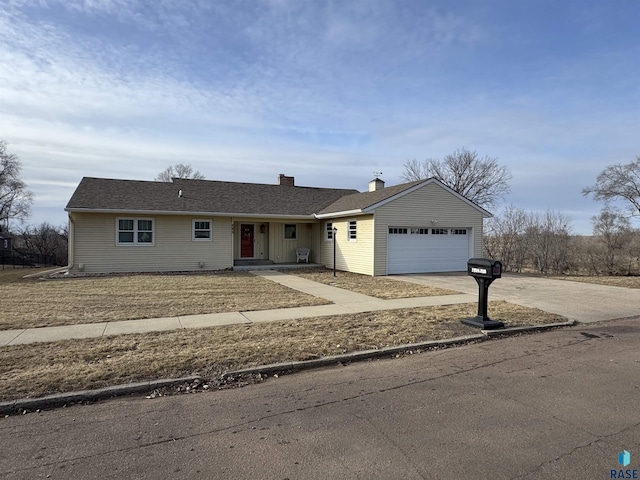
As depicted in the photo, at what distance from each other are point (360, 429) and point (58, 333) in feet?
18.7

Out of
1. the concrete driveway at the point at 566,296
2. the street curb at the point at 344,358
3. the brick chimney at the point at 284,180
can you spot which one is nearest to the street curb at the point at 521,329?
the street curb at the point at 344,358

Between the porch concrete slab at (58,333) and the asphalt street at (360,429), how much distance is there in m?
2.77

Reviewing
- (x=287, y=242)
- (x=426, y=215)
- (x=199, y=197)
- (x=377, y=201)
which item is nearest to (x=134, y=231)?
(x=199, y=197)

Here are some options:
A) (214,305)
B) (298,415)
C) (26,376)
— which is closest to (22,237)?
(214,305)

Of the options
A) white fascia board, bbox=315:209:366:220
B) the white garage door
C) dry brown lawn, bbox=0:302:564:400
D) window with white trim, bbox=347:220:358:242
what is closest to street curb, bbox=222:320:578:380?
dry brown lawn, bbox=0:302:564:400

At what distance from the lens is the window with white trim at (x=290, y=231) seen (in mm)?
21312

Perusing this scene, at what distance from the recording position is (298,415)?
12.5ft

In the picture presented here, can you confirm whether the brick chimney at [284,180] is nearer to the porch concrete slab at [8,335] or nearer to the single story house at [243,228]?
the single story house at [243,228]

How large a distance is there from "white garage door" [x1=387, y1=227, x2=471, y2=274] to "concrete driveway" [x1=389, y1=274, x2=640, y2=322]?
1892 mm

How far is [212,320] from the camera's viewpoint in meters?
7.70

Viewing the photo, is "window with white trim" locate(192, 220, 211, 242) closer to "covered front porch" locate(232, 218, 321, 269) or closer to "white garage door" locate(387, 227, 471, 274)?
"covered front porch" locate(232, 218, 321, 269)

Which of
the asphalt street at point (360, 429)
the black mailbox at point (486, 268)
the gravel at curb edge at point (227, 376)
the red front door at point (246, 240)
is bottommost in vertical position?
the asphalt street at point (360, 429)

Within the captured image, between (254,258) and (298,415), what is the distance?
17229 mm

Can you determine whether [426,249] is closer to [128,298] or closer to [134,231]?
[128,298]
